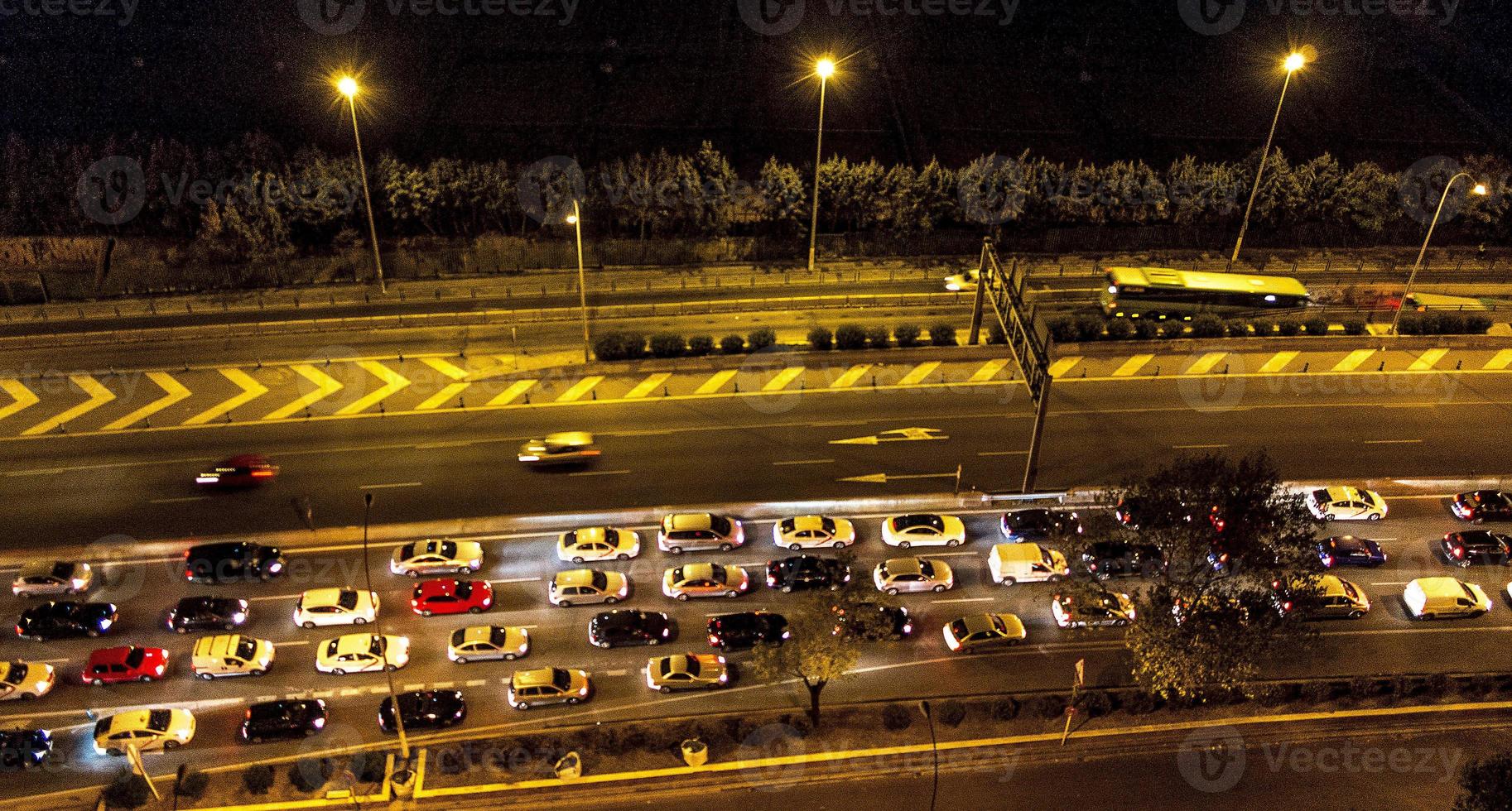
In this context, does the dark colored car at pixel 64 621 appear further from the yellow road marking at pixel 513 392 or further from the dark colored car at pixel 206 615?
the yellow road marking at pixel 513 392

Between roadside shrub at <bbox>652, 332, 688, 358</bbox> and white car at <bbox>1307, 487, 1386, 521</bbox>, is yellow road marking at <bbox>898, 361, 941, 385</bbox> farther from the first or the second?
white car at <bbox>1307, 487, 1386, 521</bbox>

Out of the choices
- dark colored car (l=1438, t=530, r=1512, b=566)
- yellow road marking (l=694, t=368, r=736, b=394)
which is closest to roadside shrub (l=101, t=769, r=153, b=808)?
yellow road marking (l=694, t=368, r=736, b=394)

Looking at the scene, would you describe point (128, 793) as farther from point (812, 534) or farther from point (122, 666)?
point (812, 534)

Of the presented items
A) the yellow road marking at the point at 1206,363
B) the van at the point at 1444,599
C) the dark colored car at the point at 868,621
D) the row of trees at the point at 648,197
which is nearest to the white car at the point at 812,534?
the dark colored car at the point at 868,621

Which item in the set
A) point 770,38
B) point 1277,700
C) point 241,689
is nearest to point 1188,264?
point 1277,700

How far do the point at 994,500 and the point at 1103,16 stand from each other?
6987 cm

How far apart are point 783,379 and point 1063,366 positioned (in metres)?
16.0

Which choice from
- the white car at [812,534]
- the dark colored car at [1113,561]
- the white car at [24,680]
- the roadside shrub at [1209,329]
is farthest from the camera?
the roadside shrub at [1209,329]

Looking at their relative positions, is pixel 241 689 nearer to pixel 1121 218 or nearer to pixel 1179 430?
pixel 1179 430

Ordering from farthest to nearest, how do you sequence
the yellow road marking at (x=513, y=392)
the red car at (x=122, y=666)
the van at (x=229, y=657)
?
1. the yellow road marking at (x=513, y=392)
2. the van at (x=229, y=657)
3. the red car at (x=122, y=666)

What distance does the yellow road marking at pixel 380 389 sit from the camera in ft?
159

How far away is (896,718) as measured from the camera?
33.4 m

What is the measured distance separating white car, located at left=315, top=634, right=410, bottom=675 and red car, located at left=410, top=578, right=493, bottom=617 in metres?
1.82

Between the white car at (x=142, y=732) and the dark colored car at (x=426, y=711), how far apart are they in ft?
21.9
